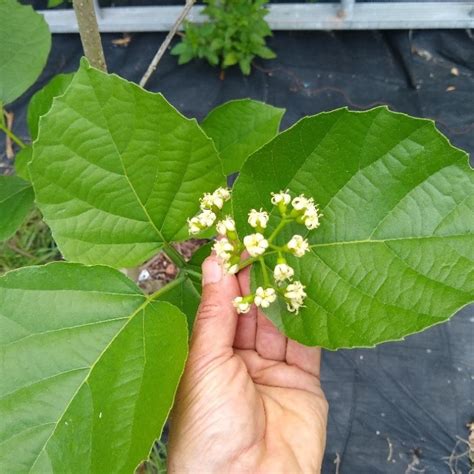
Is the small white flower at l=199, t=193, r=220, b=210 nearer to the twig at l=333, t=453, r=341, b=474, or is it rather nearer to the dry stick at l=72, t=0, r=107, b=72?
the dry stick at l=72, t=0, r=107, b=72

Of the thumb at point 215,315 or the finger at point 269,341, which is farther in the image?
the finger at point 269,341

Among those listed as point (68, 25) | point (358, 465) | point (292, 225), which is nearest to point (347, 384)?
point (358, 465)

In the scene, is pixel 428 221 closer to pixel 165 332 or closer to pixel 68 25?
pixel 165 332

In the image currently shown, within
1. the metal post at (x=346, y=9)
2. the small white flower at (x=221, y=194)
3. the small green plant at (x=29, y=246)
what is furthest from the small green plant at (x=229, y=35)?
the small white flower at (x=221, y=194)

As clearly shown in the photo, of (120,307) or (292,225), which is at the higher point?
(292,225)

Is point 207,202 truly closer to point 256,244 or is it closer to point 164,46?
point 256,244

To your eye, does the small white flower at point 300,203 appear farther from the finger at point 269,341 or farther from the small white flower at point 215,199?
the finger at point 269,341

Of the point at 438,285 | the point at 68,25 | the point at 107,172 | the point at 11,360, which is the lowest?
the point at 11,360
